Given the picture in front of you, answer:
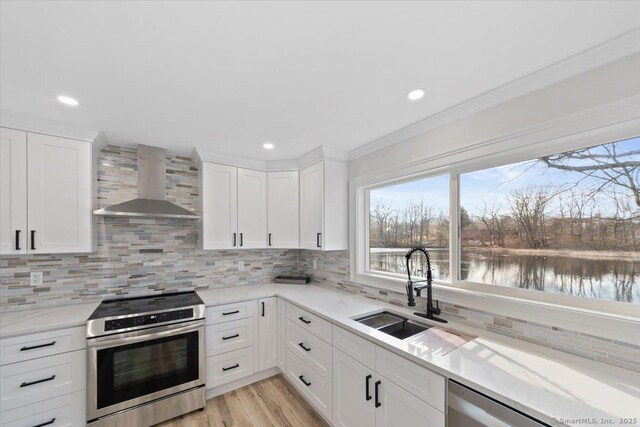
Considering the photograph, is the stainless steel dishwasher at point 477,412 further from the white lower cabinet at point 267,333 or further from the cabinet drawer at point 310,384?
the white lower cabinet at point 267,333

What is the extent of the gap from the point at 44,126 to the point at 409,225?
315cm

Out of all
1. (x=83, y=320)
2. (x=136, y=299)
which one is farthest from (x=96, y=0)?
(x=136, y=299)

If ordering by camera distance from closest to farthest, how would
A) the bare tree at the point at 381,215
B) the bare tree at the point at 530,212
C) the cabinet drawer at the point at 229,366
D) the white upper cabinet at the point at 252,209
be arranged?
the bare tree at the point at 530,212, the cabinet drawer at the point at 229,366, the bare tree at the point at 381,215, the white upper cabinet at the point at 252,209

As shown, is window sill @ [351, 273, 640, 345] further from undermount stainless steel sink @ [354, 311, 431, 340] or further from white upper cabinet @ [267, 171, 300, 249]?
white upper cabinet @ [267, 171, 300, 249]

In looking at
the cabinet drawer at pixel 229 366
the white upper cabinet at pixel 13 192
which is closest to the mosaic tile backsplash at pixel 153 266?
the white upper cabinet at pixel 13 192

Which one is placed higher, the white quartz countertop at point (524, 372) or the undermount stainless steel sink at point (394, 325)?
the white quartz countertop at point (524, 372)

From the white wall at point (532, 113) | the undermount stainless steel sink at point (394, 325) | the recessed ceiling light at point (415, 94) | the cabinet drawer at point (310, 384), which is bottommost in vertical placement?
the cabinet drawer at point (310, 384)

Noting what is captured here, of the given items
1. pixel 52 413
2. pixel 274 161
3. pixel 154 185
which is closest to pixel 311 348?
pixel 52 413

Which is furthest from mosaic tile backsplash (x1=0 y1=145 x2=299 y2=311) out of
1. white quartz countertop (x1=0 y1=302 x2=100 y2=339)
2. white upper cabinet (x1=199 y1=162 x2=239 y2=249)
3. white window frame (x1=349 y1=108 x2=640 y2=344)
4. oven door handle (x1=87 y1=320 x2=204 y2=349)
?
white window frame (x1=349 y1=108 x2=640 y2=344)

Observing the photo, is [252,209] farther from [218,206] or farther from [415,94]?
[415,94]

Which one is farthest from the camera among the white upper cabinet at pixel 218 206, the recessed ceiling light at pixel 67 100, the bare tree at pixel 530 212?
the white upper cabinet at pixel 218 206

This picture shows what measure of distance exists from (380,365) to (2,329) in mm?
2545

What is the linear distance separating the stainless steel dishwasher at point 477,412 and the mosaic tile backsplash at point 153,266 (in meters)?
0.63

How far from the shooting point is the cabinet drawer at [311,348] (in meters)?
2.11
